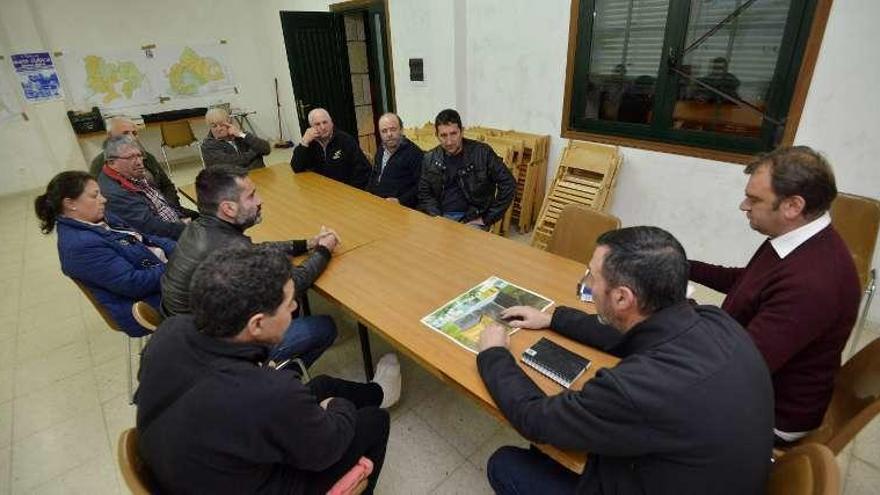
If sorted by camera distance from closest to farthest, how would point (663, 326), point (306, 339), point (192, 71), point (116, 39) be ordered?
point (663, 326)
point (306, 339)
point (116, 39)
point (192, 71)

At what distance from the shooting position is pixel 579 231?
219 centimetres

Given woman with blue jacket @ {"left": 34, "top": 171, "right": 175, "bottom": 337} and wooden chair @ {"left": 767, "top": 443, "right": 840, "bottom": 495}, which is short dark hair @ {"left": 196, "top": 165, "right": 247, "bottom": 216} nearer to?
woman with blue jacket @ {"left": 34, "top": 171, "right": 175, "bottom": 337}

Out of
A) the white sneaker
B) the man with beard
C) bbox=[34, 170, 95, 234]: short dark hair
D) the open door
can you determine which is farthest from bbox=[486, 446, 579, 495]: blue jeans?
the open door

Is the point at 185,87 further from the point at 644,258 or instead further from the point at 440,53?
the point at 644,258

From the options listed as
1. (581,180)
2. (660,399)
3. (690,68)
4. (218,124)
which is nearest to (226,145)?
(218,124)

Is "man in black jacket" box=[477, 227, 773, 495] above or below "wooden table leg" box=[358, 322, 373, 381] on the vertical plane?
above

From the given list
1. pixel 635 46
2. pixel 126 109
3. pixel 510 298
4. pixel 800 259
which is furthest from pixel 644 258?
pixel 126 109

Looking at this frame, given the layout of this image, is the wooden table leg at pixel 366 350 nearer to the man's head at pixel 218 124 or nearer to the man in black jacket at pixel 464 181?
the man in black jacket at pixel 464 181

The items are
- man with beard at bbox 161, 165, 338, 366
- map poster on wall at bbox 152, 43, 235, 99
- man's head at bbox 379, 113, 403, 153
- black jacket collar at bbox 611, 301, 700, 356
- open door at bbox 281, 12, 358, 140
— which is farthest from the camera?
map poster on wall at bbox 152, 43, 235, 99

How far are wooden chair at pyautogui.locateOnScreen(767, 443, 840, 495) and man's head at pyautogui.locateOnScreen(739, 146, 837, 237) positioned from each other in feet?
2.24

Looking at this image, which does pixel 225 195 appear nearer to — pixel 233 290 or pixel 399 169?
pixel 233 290

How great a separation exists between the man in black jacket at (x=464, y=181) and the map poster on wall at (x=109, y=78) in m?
6.01

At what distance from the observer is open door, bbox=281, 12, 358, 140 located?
213 inches

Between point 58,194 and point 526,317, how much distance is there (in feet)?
7.16
